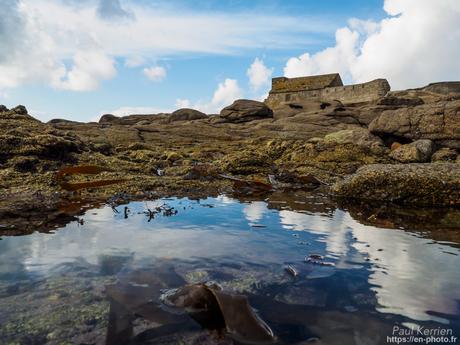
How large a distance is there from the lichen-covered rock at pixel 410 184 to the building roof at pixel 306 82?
39993mm

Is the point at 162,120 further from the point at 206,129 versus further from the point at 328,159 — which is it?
the point at 328,159

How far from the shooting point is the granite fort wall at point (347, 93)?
126ft

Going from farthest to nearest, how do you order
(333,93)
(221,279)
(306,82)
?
(306,82) → (333,93) → (221,279)

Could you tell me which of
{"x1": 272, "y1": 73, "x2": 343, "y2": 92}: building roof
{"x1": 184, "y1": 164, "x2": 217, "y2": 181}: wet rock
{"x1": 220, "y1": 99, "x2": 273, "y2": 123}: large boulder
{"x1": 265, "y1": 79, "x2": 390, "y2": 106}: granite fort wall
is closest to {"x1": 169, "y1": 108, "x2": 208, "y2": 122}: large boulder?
{"x1": 220, "y1": 99, "x2": 273, "y2": 123}: large boulder

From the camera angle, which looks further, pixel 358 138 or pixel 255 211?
pixel 358 138

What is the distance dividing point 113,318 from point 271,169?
9.30 metres

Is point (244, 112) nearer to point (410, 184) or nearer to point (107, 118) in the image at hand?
point (107, 118)

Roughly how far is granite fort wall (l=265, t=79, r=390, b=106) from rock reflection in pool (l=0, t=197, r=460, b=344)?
A: 1484 inches

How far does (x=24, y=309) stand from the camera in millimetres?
2426

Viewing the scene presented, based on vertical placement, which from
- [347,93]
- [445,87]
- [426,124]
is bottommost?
[426,124]

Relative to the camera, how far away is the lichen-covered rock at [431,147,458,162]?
43.6 ft

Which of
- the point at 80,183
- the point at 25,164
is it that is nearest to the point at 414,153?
the point at 80,183

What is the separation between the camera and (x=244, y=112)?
110 ft

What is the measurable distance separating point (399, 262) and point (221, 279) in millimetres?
1872
